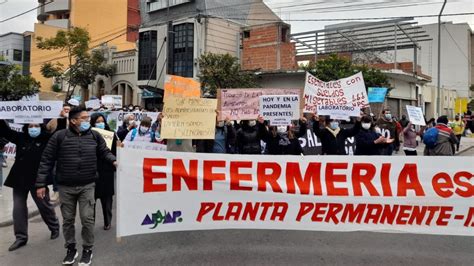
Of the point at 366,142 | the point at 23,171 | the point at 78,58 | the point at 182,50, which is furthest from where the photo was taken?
the point at 78,58

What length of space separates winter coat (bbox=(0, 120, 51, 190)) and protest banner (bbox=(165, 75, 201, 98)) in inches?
73.6

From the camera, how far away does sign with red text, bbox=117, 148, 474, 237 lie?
4695mm

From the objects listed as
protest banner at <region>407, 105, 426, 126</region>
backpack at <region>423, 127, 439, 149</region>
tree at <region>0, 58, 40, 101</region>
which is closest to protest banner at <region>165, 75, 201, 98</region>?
backpack at <region>423, 127, 439, 149</region>

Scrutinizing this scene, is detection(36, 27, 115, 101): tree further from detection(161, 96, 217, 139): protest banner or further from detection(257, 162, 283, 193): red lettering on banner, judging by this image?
detection(257, 162, 283, 193): red lettering on banner

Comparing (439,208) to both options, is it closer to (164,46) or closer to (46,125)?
(46,125)

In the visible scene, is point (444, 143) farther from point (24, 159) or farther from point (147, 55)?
point (147, 55)

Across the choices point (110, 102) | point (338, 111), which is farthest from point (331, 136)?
point (110, 102)

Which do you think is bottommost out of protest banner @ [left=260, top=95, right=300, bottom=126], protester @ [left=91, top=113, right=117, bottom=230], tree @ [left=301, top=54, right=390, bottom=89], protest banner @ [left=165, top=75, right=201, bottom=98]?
protester @ [left=91, top=113, right=117, bottom=230]

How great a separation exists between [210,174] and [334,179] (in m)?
1.42

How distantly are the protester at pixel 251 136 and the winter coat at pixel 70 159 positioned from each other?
9.55 ft

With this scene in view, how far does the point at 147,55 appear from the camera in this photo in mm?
32156

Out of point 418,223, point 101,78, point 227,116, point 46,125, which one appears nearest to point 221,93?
point 227,116

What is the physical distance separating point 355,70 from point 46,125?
1971cm

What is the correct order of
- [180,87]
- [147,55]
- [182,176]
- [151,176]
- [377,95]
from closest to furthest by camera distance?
[151,176]
[182,176]
[180,87]
[377,95]
[147,55]
